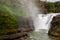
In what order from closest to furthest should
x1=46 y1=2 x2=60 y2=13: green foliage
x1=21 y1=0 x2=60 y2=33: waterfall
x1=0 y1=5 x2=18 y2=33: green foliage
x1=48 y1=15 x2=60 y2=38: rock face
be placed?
x1=0 y1=5 x2=18 y2=33: green foliage
x1=48 y1=15 x2=60 y2=38: rock face
x1=21 y1=0 x2=60 y2=33: waterfall
x1=46 y1=2 x2=60 y2=13: green foliage

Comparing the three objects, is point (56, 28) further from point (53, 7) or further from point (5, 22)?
point (53, 7)

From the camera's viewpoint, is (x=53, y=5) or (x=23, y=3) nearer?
(x=23, y=3)

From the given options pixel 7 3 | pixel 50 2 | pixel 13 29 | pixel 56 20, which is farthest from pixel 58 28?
pixel 50 2

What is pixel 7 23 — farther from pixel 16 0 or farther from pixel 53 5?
pixel 53 5

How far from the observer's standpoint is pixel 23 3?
14.1m

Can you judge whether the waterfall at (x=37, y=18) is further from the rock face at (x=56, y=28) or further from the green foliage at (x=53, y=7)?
the green foliage at (x=53, y=7)

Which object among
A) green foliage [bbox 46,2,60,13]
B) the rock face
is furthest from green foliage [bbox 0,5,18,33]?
green foliage [bbox 46,2,60,13]

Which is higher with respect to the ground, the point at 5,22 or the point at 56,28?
the point at 5,22

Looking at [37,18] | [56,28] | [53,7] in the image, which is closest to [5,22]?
[56,28]

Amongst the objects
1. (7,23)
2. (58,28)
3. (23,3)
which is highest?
(23,3)

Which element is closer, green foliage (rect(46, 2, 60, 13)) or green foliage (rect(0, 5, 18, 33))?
green foliage (rect(0, 5, 18, 33))

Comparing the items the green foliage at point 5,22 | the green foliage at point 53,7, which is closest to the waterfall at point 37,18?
the green foliage at point 53,7

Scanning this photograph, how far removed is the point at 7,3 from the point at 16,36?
3.83 m

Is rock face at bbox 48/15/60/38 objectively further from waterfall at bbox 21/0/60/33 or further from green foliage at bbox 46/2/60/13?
green foliage at bbox 46/2/60/13
